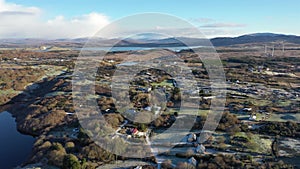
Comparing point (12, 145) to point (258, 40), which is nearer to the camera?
point (12, 145)

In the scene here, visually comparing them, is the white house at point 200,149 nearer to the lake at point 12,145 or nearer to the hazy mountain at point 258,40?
the lake at point 12,145

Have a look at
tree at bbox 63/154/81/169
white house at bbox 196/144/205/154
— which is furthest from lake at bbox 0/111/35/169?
white house at bbox 196/144/205/154

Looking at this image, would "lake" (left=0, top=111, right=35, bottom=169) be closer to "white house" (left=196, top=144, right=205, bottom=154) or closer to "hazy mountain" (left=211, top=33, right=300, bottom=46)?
"white house" (left=196, top=144, right=205, bottom=154)

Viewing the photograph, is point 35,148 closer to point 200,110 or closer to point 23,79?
point 200,110

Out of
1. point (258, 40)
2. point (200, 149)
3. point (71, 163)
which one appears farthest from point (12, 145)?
point (258, 40)

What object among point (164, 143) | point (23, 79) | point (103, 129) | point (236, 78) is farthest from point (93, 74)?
point (164, 143)

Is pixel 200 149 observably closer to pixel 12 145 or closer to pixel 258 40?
pixel 12 145

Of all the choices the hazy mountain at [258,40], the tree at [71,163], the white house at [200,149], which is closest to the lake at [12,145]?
the tree at [71,163]

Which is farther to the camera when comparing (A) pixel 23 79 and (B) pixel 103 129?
(A) pixel 23 79
